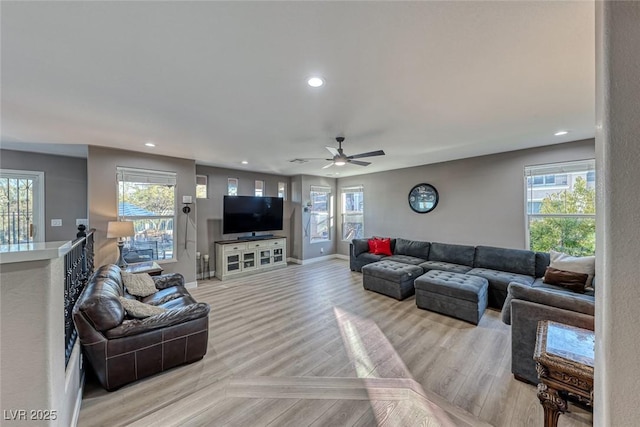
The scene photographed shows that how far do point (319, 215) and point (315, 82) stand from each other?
5.55 metres

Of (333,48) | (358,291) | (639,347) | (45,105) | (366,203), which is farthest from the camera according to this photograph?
(366,203)

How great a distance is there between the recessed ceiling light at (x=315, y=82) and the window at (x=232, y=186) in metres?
4.49

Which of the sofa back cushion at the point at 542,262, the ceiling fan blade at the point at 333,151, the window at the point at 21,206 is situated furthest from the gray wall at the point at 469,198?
the window at the point at 21,206

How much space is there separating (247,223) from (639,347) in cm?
591

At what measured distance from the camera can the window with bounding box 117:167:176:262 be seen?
4160 mm

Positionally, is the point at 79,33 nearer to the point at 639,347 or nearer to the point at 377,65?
the point at 377,65

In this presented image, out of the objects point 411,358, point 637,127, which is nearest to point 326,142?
point 411,358

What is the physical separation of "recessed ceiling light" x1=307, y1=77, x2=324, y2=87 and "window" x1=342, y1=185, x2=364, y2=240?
A: 521 centimetres

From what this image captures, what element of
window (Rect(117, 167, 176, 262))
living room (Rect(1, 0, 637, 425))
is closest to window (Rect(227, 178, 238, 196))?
living room (Rect(1, 0, 637, 425))

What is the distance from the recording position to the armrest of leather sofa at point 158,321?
206cm

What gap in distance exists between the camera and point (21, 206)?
4.11 metres

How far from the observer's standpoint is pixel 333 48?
1.54m

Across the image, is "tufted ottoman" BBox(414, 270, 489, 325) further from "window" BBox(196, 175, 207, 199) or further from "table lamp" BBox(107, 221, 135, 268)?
"window" BBox(196, 175, 207, 199)

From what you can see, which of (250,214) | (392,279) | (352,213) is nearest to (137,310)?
(392,279)
